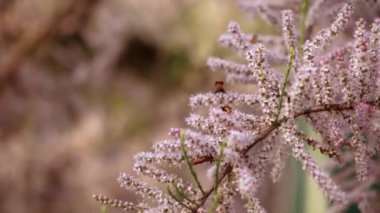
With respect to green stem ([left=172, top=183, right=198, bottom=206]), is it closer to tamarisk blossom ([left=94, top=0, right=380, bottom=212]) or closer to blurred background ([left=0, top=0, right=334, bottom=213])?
tamarisk blossom ([left=94, top=0, right=380, bottom=212])

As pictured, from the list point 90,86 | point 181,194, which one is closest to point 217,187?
point 181,194

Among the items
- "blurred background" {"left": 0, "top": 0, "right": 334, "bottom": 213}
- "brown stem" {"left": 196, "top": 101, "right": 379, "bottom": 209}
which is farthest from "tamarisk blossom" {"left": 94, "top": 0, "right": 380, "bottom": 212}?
"blurred background" {"left": 0, "top": 0, "right": 334, "bottom": 213}

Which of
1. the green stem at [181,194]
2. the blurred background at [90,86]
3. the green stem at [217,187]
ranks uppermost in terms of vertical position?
the blurred background at [90,86]

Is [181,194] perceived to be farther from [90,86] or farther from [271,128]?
[90,86]

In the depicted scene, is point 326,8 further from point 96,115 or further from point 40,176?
point 96,115

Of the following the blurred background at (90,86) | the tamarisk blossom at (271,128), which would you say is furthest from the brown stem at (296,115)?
the blurred background at (90,86)

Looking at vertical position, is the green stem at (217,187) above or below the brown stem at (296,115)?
below

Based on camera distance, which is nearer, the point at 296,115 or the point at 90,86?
the point at 296,115

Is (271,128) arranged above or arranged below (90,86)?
below

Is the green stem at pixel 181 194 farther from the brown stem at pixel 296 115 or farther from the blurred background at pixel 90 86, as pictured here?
the blurred background at pixel 90 86
